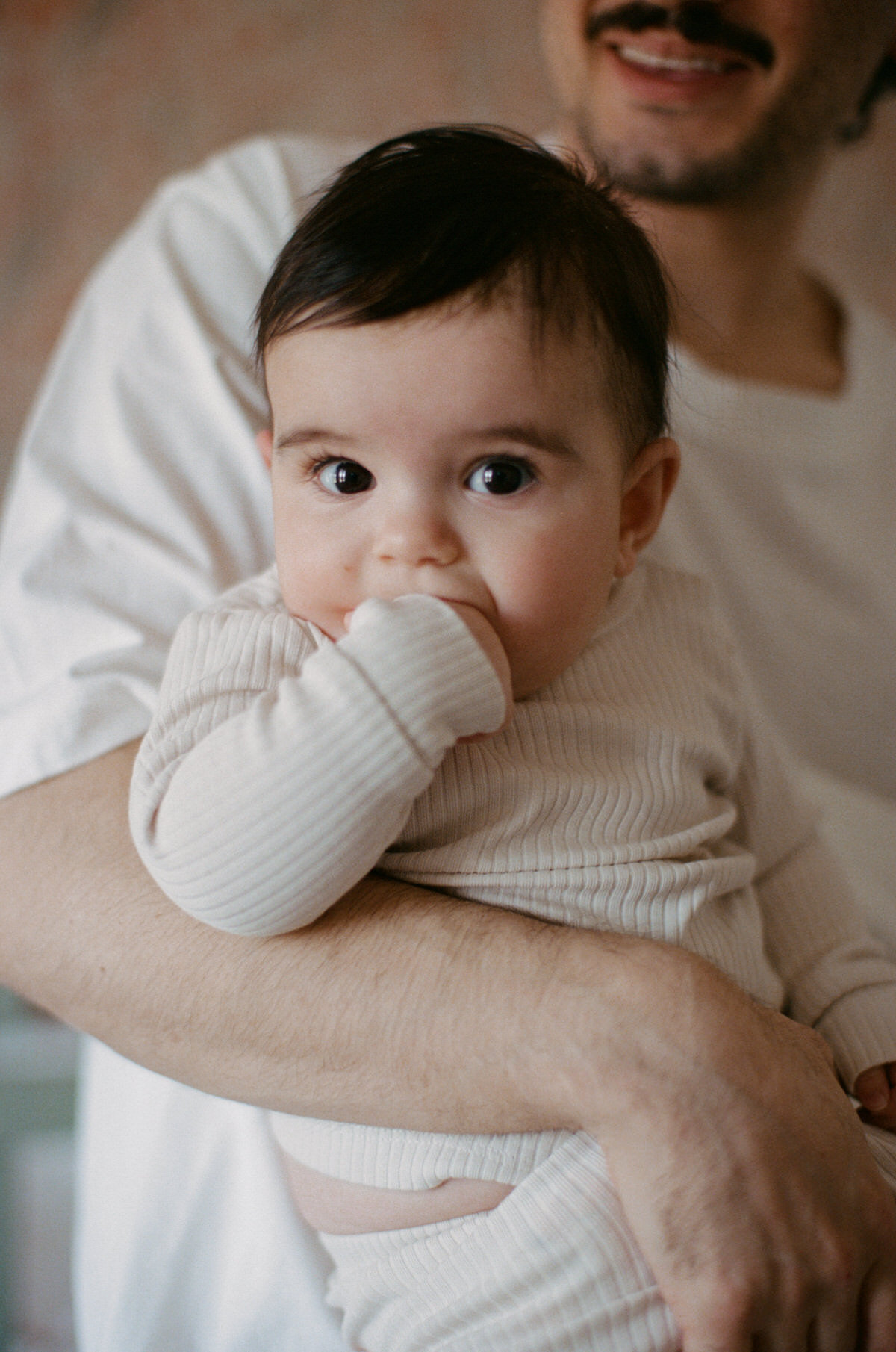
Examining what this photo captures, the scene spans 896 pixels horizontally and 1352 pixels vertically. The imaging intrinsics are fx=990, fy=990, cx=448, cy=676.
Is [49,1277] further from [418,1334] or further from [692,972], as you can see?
[692,972]

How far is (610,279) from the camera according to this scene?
24.0 inches

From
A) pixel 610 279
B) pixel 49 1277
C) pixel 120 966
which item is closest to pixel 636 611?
pixel 610 279

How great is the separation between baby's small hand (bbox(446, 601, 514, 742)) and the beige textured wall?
45.7 inches

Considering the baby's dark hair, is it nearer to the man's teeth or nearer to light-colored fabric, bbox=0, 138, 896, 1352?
light-colored fabric, bbox=0, 138, 896, 1352

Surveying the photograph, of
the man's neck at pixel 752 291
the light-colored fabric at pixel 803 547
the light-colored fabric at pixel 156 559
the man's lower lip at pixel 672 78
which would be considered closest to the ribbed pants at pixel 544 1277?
the light-colored fabric at pixel 156 559

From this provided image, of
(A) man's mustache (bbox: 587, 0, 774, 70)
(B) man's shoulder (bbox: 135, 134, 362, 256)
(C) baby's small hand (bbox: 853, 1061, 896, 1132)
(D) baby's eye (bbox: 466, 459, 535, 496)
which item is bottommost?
(C) baby's small hand (bbox: 853, 1061, 896, 1132)

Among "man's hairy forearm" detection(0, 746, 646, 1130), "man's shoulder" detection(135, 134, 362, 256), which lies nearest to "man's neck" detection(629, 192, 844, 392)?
"man's shoulder" detection(135, 134, 362, 256)

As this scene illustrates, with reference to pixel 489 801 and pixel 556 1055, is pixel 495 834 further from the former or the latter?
pixel 556 1055

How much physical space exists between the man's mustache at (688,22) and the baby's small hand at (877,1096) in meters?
0.93

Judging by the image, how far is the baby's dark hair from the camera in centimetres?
55

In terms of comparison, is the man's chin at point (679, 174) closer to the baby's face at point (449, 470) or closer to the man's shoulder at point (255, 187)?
the man's shoulder at point (255, 187)

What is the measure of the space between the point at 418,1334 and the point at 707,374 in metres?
0.92

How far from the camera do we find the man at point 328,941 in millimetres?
551

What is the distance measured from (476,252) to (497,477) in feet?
0.41
